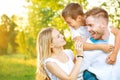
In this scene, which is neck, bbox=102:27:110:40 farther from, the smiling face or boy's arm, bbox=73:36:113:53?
the smiling face

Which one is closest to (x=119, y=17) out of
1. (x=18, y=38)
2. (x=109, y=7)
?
(x=109, y=7)

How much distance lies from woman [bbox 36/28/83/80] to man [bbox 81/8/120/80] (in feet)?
1.18

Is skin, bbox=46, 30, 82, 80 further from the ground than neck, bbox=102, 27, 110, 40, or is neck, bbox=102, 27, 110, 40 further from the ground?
neck, bbox=102, 27, 110, 40

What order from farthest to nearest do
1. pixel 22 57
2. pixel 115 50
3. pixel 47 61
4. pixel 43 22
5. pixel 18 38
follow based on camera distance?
pixel 18 38 → pixel 22 57 → pixel 43 22 → pixel 47 61 → pixel 115 50

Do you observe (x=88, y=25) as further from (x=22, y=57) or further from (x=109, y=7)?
(x=22, y=57)

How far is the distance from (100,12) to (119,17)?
11.9 m

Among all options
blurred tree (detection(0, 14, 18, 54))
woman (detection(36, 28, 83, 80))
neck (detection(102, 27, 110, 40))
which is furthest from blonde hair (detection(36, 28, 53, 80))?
blurred tree (detection(0, 14, 18, 54))

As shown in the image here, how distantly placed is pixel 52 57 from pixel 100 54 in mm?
559

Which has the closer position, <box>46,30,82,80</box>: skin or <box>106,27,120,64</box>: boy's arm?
<box>106,27,120,64</box>: boy's arm

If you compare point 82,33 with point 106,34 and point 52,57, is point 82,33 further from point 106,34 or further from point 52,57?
point 52,57

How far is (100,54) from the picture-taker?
12.6ft

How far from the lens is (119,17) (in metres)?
15.6

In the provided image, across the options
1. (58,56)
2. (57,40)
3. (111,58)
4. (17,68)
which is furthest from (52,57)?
(17,68)

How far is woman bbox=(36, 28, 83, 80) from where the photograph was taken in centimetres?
419
